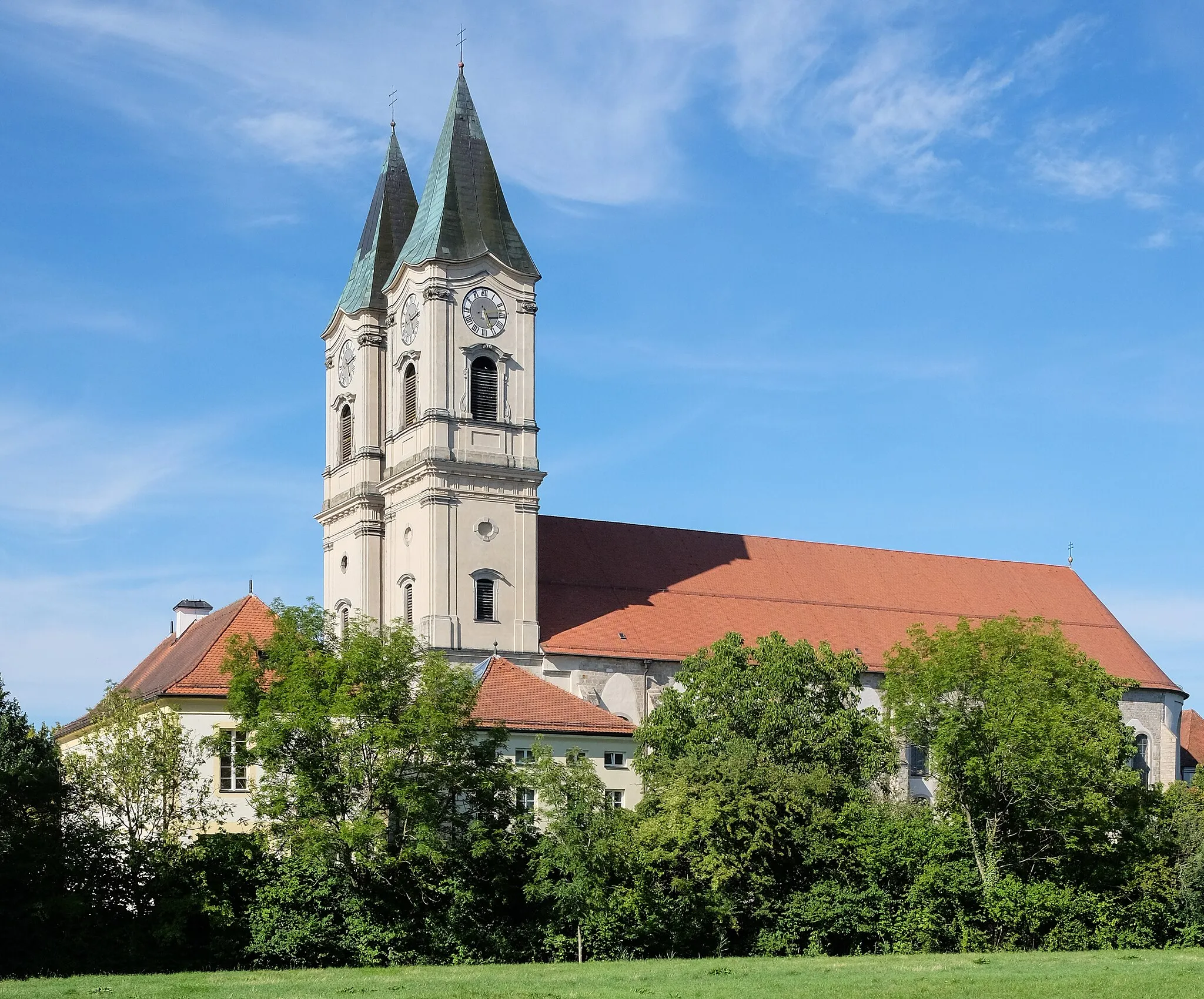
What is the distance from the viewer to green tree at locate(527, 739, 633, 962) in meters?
41.7

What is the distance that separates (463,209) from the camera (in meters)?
66.6

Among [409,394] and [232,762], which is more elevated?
[409,394]

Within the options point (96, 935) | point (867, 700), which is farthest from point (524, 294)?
point (96, 935)

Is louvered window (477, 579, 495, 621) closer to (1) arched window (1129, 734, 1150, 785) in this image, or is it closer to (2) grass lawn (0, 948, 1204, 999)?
(2) grass lawn (0, 948, 1204, 999)

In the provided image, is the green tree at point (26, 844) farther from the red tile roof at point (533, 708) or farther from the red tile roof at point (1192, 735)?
the red tile roof at point (1192, 735)

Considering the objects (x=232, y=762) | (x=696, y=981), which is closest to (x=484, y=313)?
(x=232, y=762)

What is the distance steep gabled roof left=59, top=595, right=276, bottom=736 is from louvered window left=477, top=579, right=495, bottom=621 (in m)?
10.9

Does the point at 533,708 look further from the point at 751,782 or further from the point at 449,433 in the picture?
the point at 449,433

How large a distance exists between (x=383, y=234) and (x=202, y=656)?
28.0 m

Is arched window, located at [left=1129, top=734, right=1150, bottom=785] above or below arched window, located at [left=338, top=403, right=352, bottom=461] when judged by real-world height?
below

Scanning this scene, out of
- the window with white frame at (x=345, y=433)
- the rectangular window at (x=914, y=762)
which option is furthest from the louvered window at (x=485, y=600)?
the rectangular window at (x=914, y=762)

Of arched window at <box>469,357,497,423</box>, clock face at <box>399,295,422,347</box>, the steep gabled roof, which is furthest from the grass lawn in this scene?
clock face at <box>399,295,422,347</box>

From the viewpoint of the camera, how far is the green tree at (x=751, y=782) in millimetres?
44688

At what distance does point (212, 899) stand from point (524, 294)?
31458 mm
